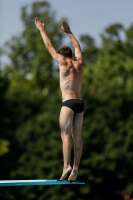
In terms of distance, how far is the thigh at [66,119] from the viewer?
40.0 ft

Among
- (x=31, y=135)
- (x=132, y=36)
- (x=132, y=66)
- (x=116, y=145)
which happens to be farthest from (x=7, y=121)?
(x=132, y=36)

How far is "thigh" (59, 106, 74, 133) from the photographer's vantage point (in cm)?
1220

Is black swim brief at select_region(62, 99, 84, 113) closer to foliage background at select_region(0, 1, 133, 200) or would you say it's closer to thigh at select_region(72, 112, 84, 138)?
thigh at select_region(72, 112, 84, 138)

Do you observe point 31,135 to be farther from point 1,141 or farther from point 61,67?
point 61,67

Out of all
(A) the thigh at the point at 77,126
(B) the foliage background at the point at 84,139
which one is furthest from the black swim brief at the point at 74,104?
(B) the foliage background at the point at 84,139

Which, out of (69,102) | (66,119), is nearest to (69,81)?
(69,102)

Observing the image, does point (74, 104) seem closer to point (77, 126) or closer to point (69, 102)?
point (69, 102)

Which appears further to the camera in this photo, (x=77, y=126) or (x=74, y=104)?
(x=77, y=126)

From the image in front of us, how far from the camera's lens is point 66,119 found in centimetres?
1220

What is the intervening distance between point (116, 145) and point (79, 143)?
47.2m

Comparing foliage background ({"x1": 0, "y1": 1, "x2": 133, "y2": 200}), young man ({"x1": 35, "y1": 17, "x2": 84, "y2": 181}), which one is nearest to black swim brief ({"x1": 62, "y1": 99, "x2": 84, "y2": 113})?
young man ({"x1": 35, "y1": 17, "x2": 84, "y2": 181})

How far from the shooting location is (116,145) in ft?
195

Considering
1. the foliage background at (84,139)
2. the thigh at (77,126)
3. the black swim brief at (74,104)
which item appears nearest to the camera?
the black swim brief at (74,104)

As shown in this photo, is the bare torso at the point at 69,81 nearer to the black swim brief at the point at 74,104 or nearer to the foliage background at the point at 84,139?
the black swim brief at the point at 74,104
